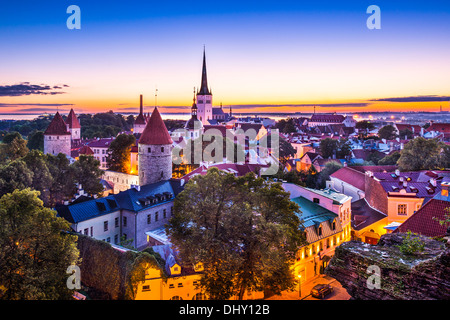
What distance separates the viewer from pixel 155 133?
30.6 m

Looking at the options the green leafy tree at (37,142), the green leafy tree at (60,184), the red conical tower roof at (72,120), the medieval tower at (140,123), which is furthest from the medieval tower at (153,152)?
the medieval tower at (140,123)

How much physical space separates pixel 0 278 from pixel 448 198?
61.9 ft

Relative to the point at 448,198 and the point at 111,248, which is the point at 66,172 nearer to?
the point at 111,248

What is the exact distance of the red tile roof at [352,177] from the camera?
1190 inches

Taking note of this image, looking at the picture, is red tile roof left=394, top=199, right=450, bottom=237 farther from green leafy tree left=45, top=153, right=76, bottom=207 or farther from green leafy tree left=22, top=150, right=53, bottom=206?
green leafy tree left=45, top=153, right=76, bottom=207

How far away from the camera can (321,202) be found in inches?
939

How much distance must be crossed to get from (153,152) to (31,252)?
18678 mm

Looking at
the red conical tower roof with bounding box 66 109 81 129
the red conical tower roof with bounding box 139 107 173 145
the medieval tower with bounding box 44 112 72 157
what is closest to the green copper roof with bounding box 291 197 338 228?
the red conical tower roof with bounding box 139 107 173 145

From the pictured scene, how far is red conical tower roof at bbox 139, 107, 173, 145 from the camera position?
30500 mm

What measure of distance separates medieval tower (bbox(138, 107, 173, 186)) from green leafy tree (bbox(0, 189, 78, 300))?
1739cm

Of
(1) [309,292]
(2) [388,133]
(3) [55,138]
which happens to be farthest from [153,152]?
(2) [388,133]

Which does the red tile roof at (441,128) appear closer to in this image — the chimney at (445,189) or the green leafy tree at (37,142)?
the chimney at (445,189)

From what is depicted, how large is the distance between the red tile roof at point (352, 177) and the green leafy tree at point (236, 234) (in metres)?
16.6
